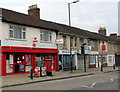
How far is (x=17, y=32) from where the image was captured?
1988 centimetres

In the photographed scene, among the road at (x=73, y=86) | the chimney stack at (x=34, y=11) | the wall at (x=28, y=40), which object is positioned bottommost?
the road at (x=73, y=86)

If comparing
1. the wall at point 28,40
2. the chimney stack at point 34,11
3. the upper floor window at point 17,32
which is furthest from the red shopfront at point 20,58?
the chimney stack at point 34,11

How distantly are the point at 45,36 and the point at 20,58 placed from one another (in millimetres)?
4891

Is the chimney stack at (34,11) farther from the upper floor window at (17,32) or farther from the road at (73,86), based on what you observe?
the road at (73,86)

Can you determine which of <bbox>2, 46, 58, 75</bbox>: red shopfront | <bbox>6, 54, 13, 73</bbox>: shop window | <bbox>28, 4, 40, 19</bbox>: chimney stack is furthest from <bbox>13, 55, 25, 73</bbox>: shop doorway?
<bbox>28, 4, 40, 19</bbox>: chimney stack

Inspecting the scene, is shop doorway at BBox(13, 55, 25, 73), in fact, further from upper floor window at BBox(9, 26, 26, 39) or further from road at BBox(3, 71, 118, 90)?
road at BBox(3, 71, 118, 90)

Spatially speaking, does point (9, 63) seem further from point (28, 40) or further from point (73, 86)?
point (73, 86)

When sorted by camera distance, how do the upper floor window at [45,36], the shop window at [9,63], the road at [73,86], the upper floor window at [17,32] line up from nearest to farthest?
the road at [73,86], the shop window at [9,63], the upper floor window at [17,32], the upper floor window at [45,36]

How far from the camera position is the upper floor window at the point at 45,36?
2298 cm

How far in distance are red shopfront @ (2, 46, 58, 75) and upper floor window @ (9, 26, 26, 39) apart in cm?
128

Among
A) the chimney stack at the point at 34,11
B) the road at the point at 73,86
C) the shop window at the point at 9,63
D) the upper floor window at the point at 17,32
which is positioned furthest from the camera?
the chimney stack at the point at 34,11

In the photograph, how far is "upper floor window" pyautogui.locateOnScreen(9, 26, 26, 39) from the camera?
19.3 metres

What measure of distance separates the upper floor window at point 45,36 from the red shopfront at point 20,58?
1.30 m

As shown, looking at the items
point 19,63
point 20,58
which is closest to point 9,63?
point 19,63
